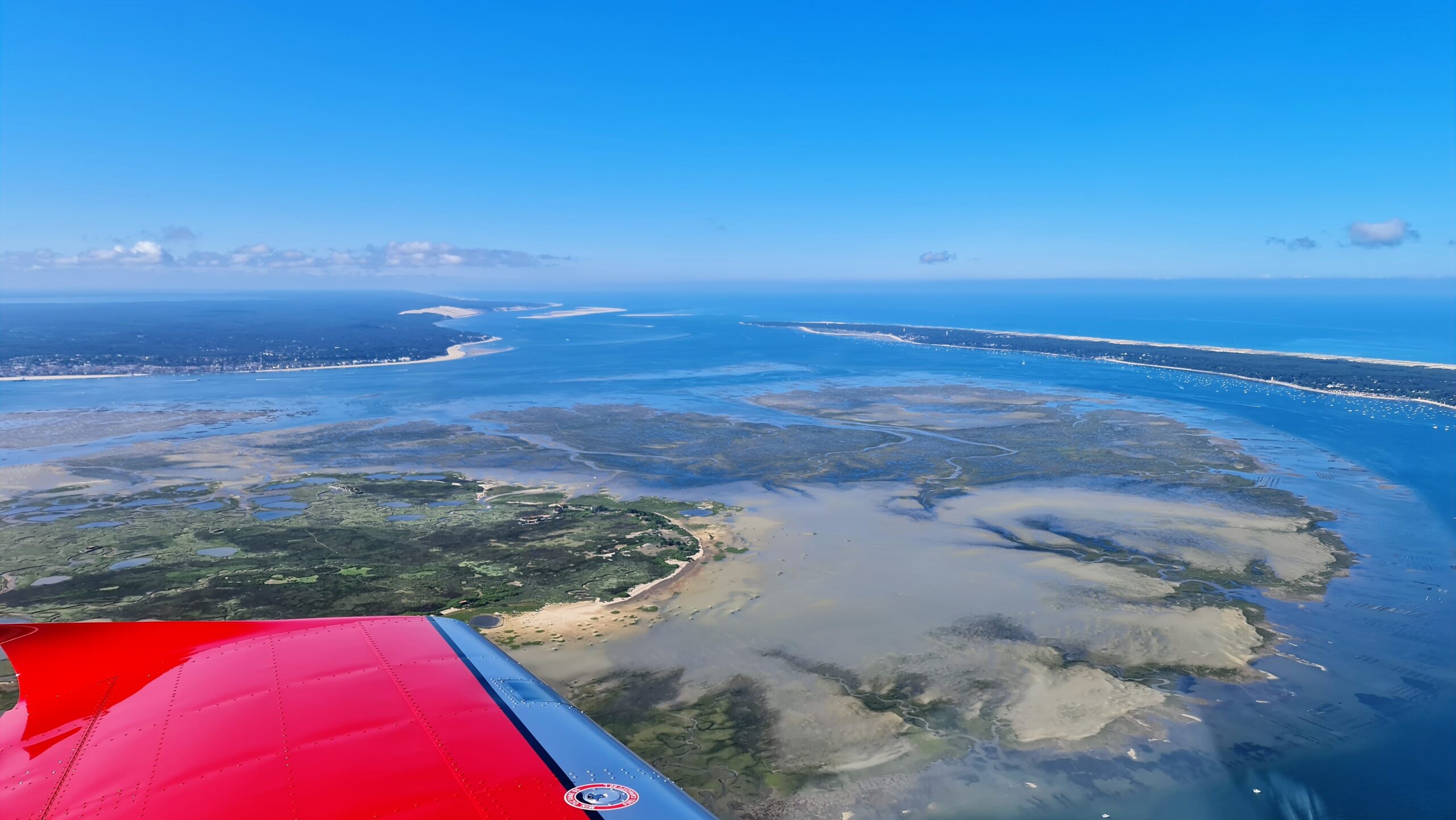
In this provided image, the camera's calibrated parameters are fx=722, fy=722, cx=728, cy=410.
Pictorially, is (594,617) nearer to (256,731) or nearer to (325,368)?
(256,731)

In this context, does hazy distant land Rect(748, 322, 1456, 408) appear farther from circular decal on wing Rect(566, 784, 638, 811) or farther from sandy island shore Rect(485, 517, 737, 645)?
circular decal on wing Rect(566, 784, 638, 811)

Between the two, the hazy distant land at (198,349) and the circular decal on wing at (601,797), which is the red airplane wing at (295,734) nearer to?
the circular decal on wing at (601,797)

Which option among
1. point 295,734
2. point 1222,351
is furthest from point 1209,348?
point 295,734

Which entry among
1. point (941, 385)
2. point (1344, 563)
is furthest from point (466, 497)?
point (941, 385)

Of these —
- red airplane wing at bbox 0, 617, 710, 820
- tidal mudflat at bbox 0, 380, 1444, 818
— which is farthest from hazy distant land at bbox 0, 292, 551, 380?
red airplane wing at bbox 0, 617, 710, 820

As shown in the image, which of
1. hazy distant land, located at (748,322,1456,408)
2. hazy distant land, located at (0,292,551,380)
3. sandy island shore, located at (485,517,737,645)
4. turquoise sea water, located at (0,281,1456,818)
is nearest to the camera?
turquoise sea water, located at (0,281,1456,818)

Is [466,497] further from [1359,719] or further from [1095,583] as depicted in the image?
[1359,719]
